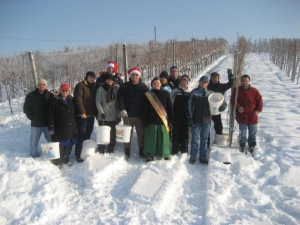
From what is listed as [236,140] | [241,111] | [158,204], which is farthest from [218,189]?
[236,140]

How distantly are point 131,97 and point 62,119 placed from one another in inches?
53.4

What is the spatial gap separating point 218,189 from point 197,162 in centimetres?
111

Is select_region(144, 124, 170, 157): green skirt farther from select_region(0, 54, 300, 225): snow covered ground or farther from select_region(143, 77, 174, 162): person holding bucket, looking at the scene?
select_region(0, 54, 300, 225): snow covered ground

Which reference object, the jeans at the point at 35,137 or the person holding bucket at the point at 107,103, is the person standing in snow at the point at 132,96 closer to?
the person holding bucket at the point at 107,103

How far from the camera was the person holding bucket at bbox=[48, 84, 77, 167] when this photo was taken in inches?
176

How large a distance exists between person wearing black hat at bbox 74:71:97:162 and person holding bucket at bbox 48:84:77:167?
5.3 inches

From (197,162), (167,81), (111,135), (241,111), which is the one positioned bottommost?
(197,162)

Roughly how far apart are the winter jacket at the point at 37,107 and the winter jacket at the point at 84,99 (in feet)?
1.56

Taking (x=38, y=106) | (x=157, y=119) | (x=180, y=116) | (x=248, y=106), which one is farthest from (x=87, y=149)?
(x=248, y=106)

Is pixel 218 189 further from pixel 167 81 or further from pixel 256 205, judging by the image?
pixel 167 81

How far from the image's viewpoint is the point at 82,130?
16.0 ft

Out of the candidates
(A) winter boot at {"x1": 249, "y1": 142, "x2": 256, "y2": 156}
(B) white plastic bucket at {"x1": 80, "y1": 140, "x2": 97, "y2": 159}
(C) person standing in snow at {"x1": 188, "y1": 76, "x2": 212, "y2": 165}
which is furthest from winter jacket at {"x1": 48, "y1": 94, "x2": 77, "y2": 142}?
(A) winter boot at {"x1": 249, "y1": 142, "x2": 256, "y2": 156}

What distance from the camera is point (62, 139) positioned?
4586 millimetres

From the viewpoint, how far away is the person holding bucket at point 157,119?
4.68 metres
